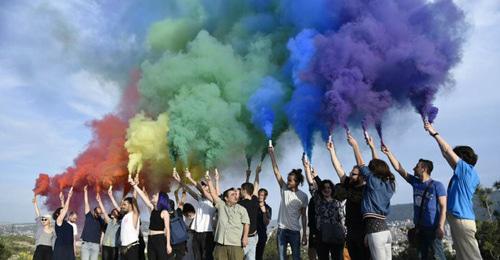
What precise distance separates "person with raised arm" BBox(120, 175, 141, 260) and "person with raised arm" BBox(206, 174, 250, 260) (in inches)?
79.9

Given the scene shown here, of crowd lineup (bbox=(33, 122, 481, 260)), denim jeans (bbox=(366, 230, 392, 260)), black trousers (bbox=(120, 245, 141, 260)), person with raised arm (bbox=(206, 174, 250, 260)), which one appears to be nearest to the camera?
denim jeans (bbox=(366, 230, 392, 260))

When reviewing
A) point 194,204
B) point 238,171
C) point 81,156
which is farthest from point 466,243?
point 81,156

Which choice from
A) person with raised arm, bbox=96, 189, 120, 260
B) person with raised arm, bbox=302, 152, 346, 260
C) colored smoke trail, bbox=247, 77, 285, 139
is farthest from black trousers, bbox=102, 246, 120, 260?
person with raised arm, bbox=302, 152, 346, 260

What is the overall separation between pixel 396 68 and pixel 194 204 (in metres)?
5.34

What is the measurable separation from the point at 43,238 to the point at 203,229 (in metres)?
3.76

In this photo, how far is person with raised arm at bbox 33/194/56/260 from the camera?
408 inches

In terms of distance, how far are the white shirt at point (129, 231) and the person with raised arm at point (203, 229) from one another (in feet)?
4.10

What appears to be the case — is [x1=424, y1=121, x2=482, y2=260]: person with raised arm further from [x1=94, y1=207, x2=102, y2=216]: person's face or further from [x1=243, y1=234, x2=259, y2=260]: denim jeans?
[x1=94, y1=207, x2=102, y2=216]: person's face

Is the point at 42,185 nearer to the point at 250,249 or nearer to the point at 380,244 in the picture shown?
the point at 250,249

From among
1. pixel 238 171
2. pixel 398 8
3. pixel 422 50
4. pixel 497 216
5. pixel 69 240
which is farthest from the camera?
pixel 497 216

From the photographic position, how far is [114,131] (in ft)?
44.9

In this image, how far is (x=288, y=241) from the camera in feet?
28.0

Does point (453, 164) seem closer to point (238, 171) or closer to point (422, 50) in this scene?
point (422, 50)

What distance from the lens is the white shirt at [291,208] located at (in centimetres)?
845
